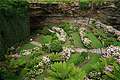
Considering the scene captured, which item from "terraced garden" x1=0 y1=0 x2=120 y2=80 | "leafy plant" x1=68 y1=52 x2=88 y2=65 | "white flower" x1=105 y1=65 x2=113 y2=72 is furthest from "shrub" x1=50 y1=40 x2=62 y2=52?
"white flower" x1=105 y1=65 x2=113 y2=72

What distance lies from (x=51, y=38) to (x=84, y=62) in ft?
13.4

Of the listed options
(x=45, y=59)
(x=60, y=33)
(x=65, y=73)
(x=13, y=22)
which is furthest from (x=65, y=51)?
(x=65, y=73)

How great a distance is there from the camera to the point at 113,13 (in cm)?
2966

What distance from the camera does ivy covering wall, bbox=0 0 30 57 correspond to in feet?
75.2

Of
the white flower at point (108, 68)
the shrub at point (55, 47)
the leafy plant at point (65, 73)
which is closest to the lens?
the leafy plant at point (65, 73)

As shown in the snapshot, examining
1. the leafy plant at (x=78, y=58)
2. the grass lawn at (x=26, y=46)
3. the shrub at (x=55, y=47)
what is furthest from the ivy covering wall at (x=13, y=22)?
the leafy plant at (x=78, y=58)

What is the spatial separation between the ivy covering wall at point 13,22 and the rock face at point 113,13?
294 inches

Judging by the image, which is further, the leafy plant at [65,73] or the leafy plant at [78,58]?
the leafy plant at [78,58]

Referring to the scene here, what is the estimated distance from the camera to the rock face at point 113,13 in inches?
1164

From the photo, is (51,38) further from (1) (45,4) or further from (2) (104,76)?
(2) (104,76)

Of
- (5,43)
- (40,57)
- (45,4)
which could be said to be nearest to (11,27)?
(5,43)

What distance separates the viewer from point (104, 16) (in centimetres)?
2986

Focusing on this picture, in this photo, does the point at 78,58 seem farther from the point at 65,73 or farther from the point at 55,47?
the point at 65,73

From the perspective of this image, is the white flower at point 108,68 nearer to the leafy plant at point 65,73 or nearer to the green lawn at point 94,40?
the leafy plant at point 65,73
